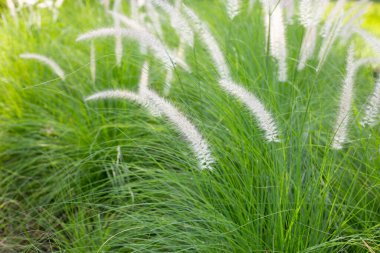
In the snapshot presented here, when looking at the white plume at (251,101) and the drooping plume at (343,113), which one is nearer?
the white plume at (251,101)

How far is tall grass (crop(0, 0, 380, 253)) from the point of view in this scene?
7.35ft

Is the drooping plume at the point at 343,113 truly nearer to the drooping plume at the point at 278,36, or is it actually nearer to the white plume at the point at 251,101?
the white plume at the point at 251,101

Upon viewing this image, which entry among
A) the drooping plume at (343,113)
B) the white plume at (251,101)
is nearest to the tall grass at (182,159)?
the drooping plume at (343,113)

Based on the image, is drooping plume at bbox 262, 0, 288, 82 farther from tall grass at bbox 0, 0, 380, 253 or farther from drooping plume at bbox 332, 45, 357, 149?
drooping plume at bbox 332, 45, 357, 149

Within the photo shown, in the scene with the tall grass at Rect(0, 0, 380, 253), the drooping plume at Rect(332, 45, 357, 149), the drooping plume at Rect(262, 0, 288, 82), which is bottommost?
the tall grass at Rect(0, 0, 380, 253)

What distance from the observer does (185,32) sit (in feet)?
8.81

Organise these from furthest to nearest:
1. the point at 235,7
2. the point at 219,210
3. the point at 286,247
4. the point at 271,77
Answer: the point at 271,77, the point at 235,7, the point at 219,210, the point at 286,247

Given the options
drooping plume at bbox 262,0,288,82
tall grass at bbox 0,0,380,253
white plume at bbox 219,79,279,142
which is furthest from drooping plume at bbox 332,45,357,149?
drooping plume at bbox 262,0,288,82

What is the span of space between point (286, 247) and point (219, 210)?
0.37 m

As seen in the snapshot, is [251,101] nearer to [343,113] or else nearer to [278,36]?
[343,113]

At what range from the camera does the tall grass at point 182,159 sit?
7.35 feet

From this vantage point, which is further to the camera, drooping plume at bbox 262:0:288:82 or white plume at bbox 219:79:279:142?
drooping plume at bbox 262:0:288:82

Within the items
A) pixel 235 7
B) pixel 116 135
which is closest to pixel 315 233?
pixel 235 7

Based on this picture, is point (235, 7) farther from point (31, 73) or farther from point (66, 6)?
point (66, 6)
